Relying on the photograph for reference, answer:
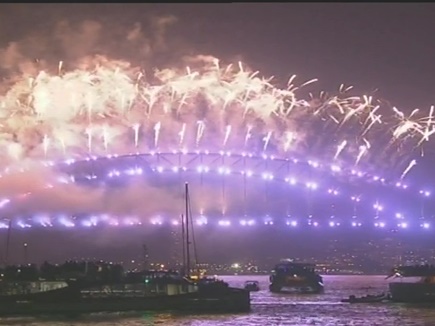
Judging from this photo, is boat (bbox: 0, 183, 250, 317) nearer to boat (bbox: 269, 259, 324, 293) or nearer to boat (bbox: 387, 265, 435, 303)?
boat (bbox: 387, 265, 435, 303)

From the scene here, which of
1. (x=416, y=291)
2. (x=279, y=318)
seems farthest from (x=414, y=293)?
(x=279, y=318)

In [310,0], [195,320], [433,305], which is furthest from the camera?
[433,305]

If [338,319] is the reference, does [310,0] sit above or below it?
above

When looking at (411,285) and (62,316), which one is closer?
(62,316)

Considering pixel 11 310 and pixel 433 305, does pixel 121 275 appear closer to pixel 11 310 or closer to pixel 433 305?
pixel 11 310

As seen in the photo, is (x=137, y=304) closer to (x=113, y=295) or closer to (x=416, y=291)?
(x=113, y=295)

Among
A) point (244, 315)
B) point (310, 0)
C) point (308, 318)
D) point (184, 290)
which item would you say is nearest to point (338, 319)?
point (308, 318)

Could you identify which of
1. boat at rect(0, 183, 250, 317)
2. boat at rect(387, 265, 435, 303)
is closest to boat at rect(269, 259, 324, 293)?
boat at rect(387, 265, 435, 303)

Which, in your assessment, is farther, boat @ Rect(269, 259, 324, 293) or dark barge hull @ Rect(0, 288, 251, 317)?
boat @ Rect(269, 259, 324, 293)
